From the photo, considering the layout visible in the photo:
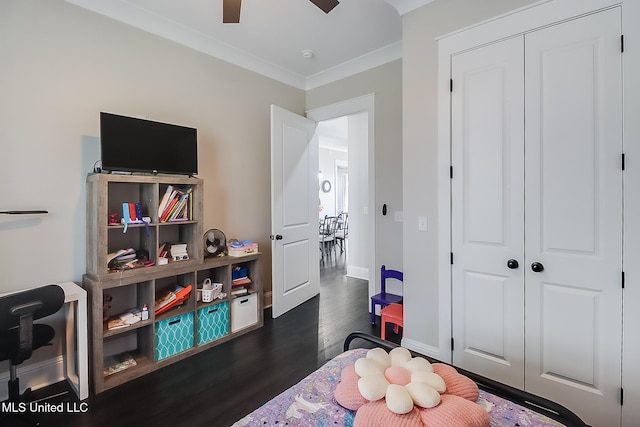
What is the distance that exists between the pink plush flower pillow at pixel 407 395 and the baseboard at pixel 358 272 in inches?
149

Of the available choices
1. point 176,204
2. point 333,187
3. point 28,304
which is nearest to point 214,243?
point 176,204

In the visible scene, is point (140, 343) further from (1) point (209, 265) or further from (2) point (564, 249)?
(2) point (564, 249)

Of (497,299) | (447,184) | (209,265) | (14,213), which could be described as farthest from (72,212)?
(497,299)

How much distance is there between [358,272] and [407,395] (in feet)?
13.6

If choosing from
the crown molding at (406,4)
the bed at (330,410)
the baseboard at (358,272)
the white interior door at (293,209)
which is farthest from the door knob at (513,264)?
the baseboard at (358,272)

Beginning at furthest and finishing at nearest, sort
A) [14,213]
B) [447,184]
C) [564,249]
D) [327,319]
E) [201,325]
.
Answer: [327,319] → [201,325] → [447,184] → [14,213] → [564,249]

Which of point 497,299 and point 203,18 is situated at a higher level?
point 203,18

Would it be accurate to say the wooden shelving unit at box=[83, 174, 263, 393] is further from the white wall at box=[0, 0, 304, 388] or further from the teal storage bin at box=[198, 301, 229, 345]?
the white wall at box=[0, 0, 304, 388]

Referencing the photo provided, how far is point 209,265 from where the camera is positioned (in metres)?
2.66

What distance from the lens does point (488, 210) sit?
2045 mm

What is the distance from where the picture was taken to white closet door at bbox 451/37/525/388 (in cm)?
194

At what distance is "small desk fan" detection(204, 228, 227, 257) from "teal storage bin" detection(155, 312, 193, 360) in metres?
0.60

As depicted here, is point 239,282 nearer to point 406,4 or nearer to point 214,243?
point 214,243

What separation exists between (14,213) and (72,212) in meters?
0.33
